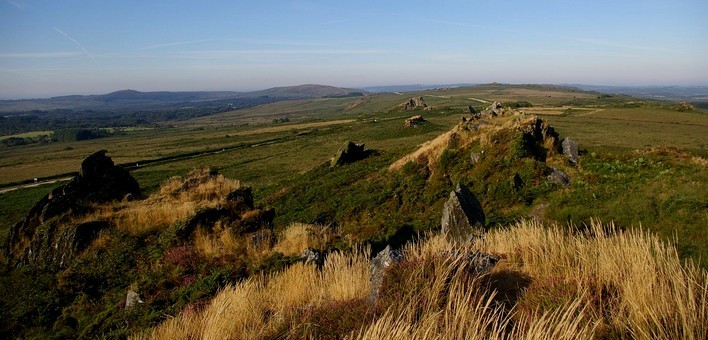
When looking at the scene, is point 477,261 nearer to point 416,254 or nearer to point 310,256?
point 416,254

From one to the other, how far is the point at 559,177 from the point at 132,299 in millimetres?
17334

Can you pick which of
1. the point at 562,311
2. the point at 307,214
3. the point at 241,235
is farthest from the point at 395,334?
the point at 307,214

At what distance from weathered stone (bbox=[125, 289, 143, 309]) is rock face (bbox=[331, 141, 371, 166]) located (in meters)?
24.7

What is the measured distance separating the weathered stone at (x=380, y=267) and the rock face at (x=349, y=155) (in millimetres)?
27027

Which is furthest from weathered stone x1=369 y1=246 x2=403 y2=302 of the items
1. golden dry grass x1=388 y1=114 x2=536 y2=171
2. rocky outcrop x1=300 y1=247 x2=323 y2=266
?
golden dry grass x1=388 y1=114 x2=536 y2=171

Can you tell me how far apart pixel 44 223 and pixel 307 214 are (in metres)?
11.8

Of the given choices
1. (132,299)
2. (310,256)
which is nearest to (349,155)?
(310,256)

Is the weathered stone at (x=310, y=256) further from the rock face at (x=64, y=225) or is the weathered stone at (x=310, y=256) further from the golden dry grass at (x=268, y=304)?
the rock face at (x=64, y=225)

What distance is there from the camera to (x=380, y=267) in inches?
234

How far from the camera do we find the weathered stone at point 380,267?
535 cm

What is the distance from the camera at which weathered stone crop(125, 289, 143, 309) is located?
8.49 m

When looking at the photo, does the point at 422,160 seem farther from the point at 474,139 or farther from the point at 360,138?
the point at 360,138

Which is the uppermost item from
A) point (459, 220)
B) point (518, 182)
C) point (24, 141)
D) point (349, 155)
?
point (459, 220)

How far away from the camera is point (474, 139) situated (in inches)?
923
